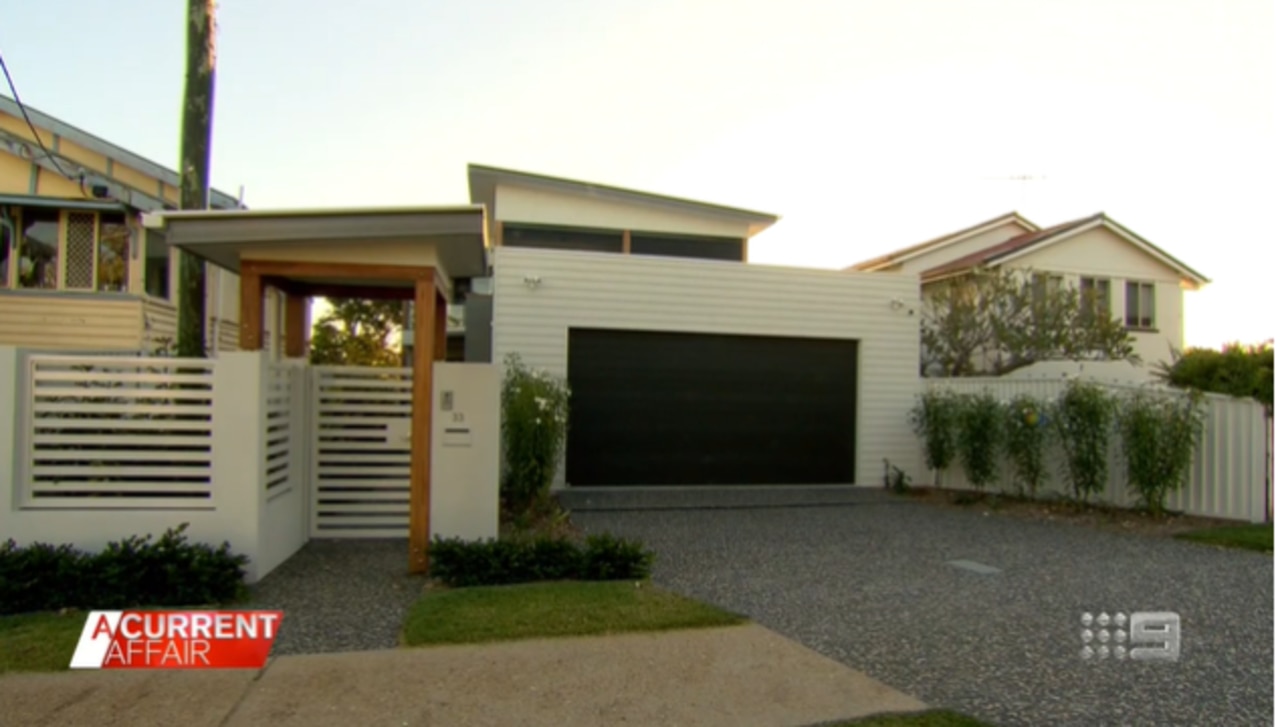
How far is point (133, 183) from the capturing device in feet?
50.2

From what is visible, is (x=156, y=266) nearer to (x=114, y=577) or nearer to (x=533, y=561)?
(x=114, y=577)

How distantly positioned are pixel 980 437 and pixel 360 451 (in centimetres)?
864

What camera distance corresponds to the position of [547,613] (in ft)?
18.4

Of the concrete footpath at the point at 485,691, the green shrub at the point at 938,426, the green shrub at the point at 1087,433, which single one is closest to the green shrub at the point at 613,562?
the concrete footpath at the point at 485,691

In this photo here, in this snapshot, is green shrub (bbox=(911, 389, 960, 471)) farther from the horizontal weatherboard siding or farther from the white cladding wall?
the horizontal weatherboard siding

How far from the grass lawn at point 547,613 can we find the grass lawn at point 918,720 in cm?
169

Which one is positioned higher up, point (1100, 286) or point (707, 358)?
point (1100, 286)

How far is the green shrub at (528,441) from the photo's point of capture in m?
9.66

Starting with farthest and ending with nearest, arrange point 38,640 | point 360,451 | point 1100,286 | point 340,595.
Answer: point 1100,286 → point 360,451 → point 340,595 → point 38,640

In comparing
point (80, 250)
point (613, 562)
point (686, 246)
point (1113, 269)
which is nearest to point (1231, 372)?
point (686, 246)

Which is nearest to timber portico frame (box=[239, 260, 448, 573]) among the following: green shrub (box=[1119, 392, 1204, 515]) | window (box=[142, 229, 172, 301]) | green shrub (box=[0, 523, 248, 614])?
green shrub (box=[0, 523, 248, 614])

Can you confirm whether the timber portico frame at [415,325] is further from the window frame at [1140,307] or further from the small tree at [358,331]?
the small tree at [358,331]

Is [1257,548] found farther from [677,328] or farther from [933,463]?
[677,328]

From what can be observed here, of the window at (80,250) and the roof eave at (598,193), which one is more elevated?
the roof eave at (598,193)
